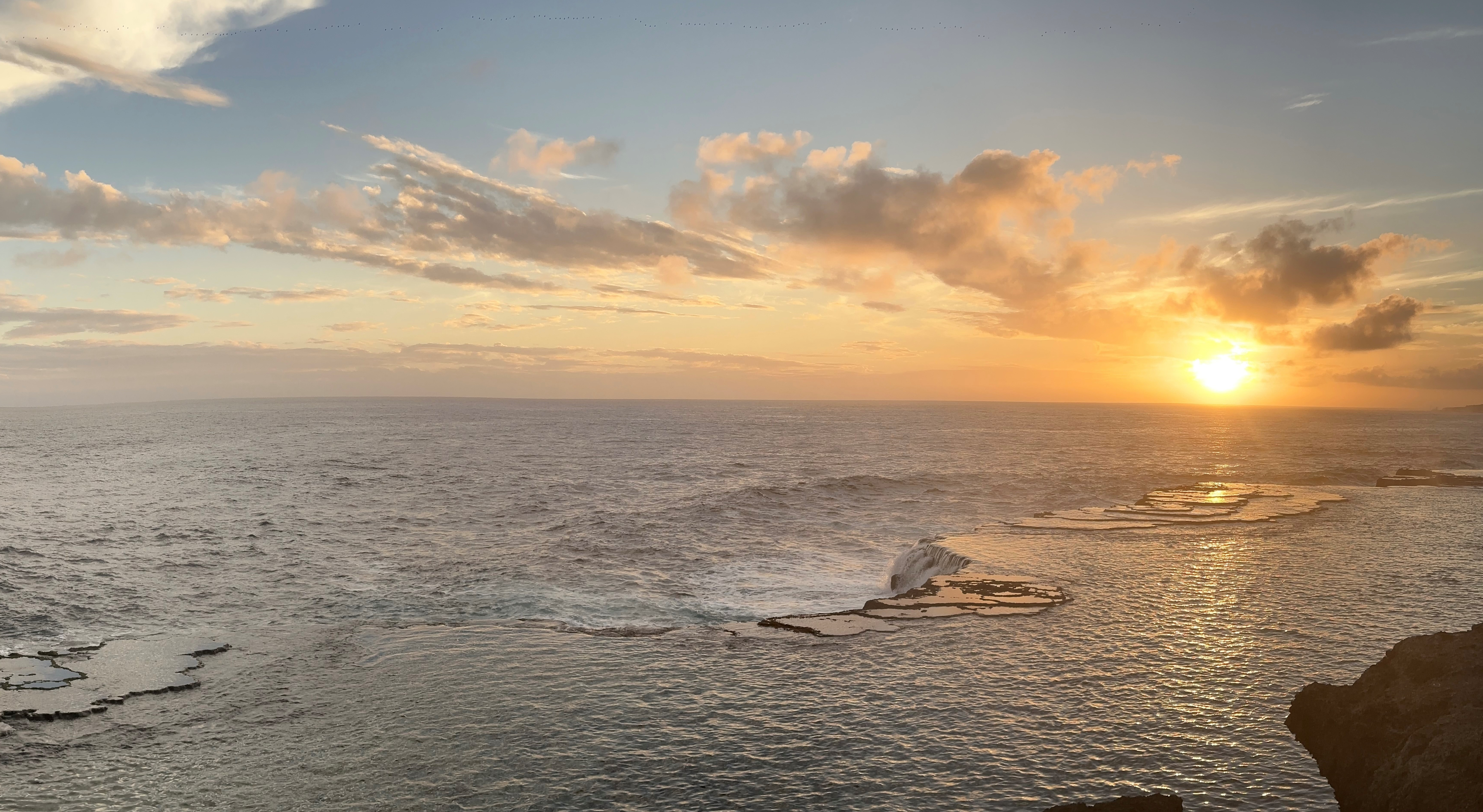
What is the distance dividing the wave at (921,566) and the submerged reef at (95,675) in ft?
64.3

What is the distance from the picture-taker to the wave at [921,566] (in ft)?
84.8

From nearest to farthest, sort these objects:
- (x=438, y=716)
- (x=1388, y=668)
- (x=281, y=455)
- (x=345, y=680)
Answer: (x=1388, y=668), (x=438, y=716), (x=345, y=680), (x=281, y=455)

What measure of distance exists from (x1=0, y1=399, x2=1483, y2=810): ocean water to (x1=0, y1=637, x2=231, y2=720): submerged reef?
512 millimetres

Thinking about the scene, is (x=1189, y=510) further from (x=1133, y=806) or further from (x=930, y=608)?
(x=1133, y=806)

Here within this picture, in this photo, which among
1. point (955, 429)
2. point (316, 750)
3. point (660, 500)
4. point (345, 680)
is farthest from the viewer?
point (955, 429)

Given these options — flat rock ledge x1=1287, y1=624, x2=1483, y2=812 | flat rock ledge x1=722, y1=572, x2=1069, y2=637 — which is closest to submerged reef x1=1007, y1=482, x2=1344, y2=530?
flat rock ledge x1=722, y1=572, x2=1069, y2=637

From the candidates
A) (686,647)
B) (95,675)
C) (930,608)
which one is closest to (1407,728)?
(930,608)

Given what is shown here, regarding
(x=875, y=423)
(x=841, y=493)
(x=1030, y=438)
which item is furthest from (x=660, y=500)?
(x=875, y=423)

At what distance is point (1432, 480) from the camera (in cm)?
5053

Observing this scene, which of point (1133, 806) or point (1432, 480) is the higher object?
point (1432, 480)

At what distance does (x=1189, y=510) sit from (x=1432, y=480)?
2648cm

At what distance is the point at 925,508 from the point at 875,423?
149 meters

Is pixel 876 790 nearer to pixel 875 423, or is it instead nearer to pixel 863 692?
pixel 863 692

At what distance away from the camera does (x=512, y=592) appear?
26.5m
